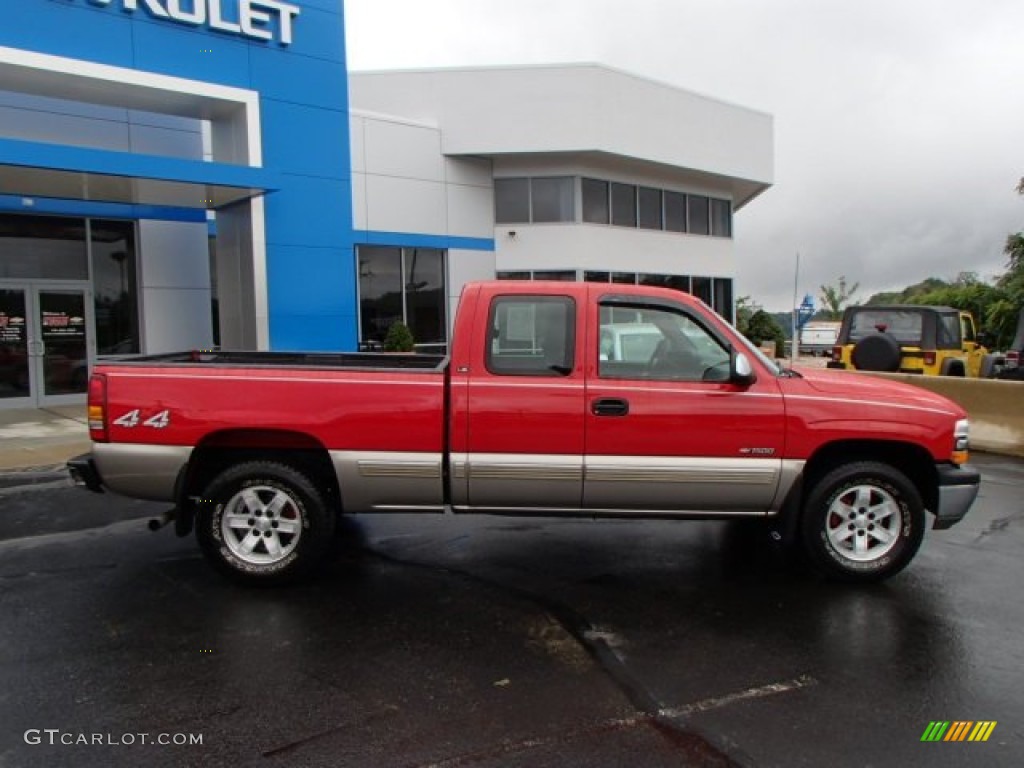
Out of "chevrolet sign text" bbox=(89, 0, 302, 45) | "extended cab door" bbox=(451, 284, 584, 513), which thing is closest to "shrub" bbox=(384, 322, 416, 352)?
"chevrolet sign text" bbox=(89, 0, 302, 45)

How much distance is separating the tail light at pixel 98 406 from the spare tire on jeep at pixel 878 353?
39.9 ft

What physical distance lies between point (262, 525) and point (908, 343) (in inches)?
507

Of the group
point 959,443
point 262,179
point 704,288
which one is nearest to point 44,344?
point 262,179

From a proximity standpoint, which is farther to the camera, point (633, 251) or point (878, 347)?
point (633, 251)

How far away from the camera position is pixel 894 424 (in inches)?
190

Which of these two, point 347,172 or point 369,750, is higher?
point 347,172

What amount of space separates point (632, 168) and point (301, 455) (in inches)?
745

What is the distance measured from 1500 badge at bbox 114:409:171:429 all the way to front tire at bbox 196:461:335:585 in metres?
0.47

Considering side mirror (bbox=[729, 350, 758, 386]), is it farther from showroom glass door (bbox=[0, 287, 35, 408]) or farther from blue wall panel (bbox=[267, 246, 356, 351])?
A: showroom glass door (bbox=[0, 287, 35, 408])

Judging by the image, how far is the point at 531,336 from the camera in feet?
16.3

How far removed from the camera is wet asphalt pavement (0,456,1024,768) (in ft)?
10.4

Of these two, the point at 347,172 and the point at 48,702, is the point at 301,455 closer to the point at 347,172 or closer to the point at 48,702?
the point at 48,702

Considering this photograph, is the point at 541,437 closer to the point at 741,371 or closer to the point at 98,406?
the point at 741,371

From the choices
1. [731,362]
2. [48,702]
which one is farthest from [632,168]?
[48,702]
